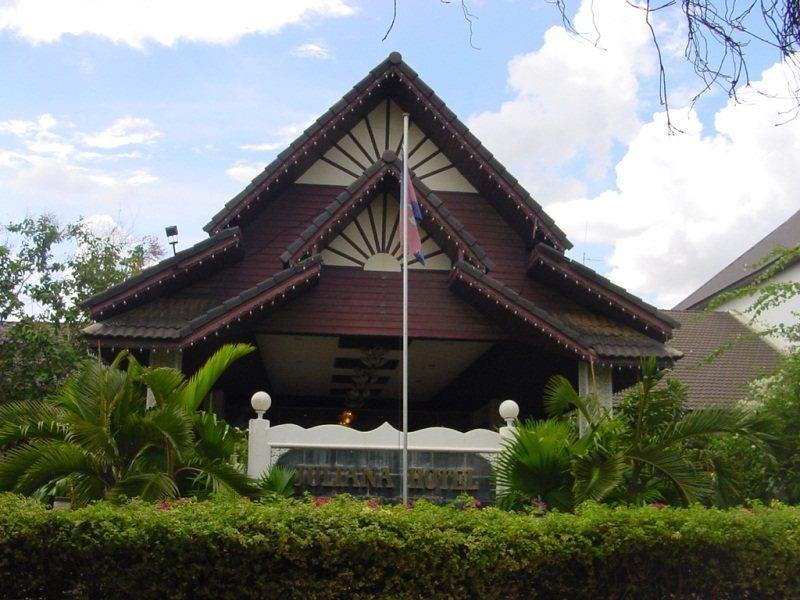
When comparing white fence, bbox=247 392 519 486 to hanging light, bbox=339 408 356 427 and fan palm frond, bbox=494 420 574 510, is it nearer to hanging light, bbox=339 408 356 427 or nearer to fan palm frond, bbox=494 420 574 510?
fan palm frond, bbox=494 420 574 510

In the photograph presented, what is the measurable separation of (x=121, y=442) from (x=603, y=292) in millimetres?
7048

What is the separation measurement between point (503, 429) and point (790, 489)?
3.44 meters

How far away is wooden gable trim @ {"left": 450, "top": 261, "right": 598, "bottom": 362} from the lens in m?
12.3

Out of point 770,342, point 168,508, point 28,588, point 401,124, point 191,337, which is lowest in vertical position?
point 28,588

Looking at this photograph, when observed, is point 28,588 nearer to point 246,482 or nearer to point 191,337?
point 246,482

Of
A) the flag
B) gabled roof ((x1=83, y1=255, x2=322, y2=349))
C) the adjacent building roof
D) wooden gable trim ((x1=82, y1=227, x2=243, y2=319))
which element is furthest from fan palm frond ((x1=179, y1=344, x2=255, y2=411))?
the adjacent building roof

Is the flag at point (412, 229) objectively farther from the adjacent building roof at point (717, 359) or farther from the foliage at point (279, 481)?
the adjacent building roof at point (717, 359)

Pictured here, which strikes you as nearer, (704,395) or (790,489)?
(790,489)

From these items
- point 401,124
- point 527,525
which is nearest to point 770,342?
point 401,124

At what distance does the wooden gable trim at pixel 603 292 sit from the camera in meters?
13.4

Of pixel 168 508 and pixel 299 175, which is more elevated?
pixel 299 175

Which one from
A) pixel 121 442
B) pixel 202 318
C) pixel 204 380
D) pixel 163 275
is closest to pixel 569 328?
pixel 202 318

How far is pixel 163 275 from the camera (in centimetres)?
1287

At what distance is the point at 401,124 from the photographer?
49.5 ft
